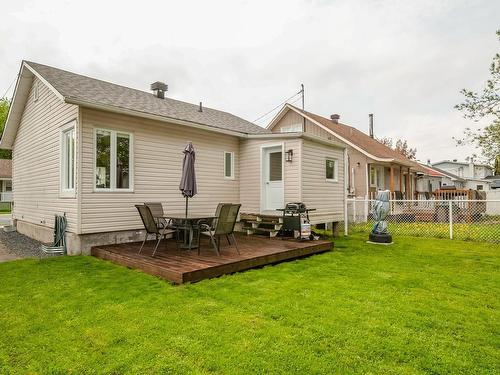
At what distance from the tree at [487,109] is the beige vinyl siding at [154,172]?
42.3 ft

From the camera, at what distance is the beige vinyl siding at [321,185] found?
335 inches

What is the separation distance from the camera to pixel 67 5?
1082cm

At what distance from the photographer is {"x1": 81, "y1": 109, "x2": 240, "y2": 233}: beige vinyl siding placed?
6496mm

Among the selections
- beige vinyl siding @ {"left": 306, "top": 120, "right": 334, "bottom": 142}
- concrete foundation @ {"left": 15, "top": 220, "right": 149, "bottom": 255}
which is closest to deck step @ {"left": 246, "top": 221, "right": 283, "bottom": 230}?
concrete foundation @ {"left": 15, "top": 220, "right": 149, "bottom": 255}

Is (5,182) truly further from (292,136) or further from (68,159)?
(292,136)

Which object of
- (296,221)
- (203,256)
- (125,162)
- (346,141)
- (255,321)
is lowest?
(255,321)

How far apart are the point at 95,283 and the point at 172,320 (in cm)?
197

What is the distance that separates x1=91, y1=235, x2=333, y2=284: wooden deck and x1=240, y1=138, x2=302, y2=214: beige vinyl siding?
5.46 ft

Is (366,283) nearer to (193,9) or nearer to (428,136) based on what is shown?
(193,9)

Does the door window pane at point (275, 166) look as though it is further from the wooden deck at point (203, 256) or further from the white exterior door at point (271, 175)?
the wooden deck at point (203, 256)

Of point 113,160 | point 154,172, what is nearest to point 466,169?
point 154,172

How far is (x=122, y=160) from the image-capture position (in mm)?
7039

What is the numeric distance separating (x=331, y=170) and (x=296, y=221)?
9.83 ft

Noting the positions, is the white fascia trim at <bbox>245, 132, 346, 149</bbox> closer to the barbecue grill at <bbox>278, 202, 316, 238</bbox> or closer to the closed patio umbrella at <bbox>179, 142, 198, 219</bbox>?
the barbecue grill at <bbox>278, 202, 316, 238</bbox>
